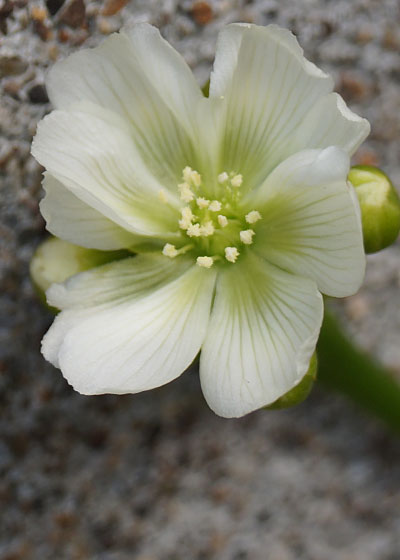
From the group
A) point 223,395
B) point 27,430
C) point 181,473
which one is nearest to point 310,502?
point 181,473

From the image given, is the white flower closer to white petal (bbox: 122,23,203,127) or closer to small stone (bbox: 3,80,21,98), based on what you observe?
white petal (bbox: 122,23,203,127)

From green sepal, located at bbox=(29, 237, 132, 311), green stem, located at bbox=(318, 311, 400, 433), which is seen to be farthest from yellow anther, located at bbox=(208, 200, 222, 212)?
green stem, located at bbox=(318, 311, 400, 433)

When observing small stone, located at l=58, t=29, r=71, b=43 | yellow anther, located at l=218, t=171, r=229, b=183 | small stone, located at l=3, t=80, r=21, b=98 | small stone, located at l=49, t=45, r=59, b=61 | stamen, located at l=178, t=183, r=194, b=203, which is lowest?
stamen, located at l=178, t=183, r=194, b=203

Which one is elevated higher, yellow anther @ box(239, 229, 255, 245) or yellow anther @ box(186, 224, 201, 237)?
yellow anther @ box(186, 224, 201, 237)

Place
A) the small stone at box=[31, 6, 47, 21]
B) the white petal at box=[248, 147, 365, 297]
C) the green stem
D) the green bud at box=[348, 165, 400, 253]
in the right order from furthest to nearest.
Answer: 1. the green stem
2. the small stone at box=[31, 6, 47, 21]
3. the green bud at box=[348, 165, 400, 253]
4. the white petal at box=[248, 147, 365, 297]

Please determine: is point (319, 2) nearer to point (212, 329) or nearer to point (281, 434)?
point (212, 329)

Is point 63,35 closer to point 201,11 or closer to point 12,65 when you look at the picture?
point 12,65

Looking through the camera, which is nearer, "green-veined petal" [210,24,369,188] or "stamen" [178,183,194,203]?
"green-veined petal" [210,24,369,188]

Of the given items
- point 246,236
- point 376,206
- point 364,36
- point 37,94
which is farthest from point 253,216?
point 364,36
